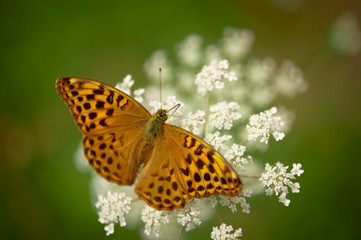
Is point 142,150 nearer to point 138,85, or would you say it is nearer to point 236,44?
point 138,85

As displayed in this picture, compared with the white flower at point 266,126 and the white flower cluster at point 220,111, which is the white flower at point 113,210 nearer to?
the white flower cluster at point 220,111

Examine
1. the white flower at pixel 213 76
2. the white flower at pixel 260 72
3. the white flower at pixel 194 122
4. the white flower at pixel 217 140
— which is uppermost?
the white flower at pixel 260 72

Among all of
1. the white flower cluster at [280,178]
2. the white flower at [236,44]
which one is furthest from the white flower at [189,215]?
the white flower at [236,44]

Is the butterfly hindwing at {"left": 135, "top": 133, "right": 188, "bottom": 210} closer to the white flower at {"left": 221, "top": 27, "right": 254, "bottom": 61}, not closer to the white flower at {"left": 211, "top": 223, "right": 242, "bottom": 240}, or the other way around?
the white flower at {"left": 211, "top": 223, "right": 242, "bottom": 240}

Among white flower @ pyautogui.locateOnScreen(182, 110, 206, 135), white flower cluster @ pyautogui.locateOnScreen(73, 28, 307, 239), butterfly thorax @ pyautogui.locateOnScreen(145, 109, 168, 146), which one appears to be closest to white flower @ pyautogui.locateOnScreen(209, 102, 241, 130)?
white flower cluster @ pyautogui.locateOnScreen(73, 28, 307, 239)
